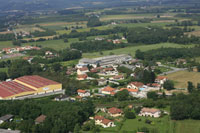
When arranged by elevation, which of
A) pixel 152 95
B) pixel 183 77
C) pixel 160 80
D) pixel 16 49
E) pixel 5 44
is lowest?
pixel 5 44

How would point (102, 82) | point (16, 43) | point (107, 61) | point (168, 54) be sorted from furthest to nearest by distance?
point (16, 43) < point (168, 54) < point (107, 61) < point (102, 82)

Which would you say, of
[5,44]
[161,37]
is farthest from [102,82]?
[5,44]

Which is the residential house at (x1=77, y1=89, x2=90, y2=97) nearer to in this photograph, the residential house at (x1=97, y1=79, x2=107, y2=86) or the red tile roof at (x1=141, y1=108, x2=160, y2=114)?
the residential house at (x1=97, y1=79, x2=107, y2=86)

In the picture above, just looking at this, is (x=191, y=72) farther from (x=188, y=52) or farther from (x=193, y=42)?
(x=193, y=42)

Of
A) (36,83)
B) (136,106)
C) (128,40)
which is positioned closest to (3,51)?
(128,40)

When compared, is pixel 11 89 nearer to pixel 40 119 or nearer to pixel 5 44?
pixel 40 119

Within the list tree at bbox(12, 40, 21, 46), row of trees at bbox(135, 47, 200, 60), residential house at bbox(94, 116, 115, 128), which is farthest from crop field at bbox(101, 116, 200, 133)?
tree at bbox(12, 40, 21, 46)
